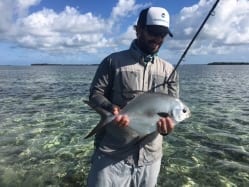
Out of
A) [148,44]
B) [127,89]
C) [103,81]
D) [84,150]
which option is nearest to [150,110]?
[127,89]

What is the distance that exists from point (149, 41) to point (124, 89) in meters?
0.66

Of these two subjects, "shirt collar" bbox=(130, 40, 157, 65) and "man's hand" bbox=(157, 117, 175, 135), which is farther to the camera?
"shirt collar" bbox=(130, 40, 157, 65)

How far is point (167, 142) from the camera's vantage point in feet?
43.3

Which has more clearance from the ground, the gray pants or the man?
the man

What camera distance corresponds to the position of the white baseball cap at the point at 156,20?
4148 mm

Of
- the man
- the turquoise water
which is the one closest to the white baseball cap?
the man

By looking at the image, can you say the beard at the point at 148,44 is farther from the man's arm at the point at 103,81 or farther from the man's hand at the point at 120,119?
the man's hand at the point at 120,119

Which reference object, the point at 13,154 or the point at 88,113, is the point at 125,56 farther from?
the point at 88,113

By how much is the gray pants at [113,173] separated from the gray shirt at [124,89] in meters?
0.08

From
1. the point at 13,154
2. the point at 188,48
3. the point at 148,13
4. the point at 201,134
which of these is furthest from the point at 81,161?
the point at 148,13

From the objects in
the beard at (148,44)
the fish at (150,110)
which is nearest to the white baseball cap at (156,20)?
the beard at (148,44)

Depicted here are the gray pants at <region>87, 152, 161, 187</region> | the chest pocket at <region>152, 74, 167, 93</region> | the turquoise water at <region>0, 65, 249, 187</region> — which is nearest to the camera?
the gray pants at <region>87, 152, 161, 187</region>

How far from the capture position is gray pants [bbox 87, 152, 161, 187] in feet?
14.2

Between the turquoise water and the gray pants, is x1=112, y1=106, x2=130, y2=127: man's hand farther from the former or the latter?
the turquoise water
